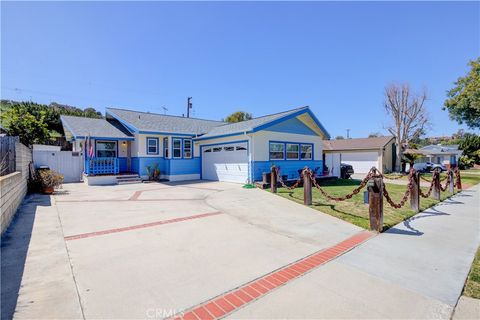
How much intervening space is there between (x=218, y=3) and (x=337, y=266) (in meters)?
12.1

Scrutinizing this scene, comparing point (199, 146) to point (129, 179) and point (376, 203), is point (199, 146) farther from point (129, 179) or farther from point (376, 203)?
point (376, 203)

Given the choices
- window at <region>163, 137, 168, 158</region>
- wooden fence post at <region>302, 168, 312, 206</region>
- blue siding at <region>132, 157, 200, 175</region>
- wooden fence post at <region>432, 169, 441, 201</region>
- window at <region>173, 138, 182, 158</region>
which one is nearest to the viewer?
wooden fence post at <region>302, 168, 312, 206</region>

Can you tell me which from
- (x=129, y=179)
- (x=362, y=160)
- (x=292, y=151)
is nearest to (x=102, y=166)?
(x=129, y=179)

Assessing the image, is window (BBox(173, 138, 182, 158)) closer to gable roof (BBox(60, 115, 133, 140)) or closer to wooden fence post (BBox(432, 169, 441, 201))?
gable roof (BBox(60, 115, 133, 140))

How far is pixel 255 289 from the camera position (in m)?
3.06

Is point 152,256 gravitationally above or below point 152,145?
below

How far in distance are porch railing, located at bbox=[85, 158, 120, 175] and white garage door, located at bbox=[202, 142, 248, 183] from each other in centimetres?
607

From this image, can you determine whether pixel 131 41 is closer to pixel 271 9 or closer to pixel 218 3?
pixel 218 3

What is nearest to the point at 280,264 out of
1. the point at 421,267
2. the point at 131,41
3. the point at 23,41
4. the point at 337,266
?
the point at 337,266

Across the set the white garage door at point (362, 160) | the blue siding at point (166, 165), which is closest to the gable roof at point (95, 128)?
the blue siding at point (166, 165)

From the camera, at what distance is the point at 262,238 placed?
511 centimetres

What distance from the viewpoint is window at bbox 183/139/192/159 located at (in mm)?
17641

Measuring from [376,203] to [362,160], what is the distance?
84.7ft

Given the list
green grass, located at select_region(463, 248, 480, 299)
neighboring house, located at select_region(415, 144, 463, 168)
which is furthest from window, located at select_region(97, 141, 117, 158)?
neighboring house, located at select_region(415, 144, 463, 168)
